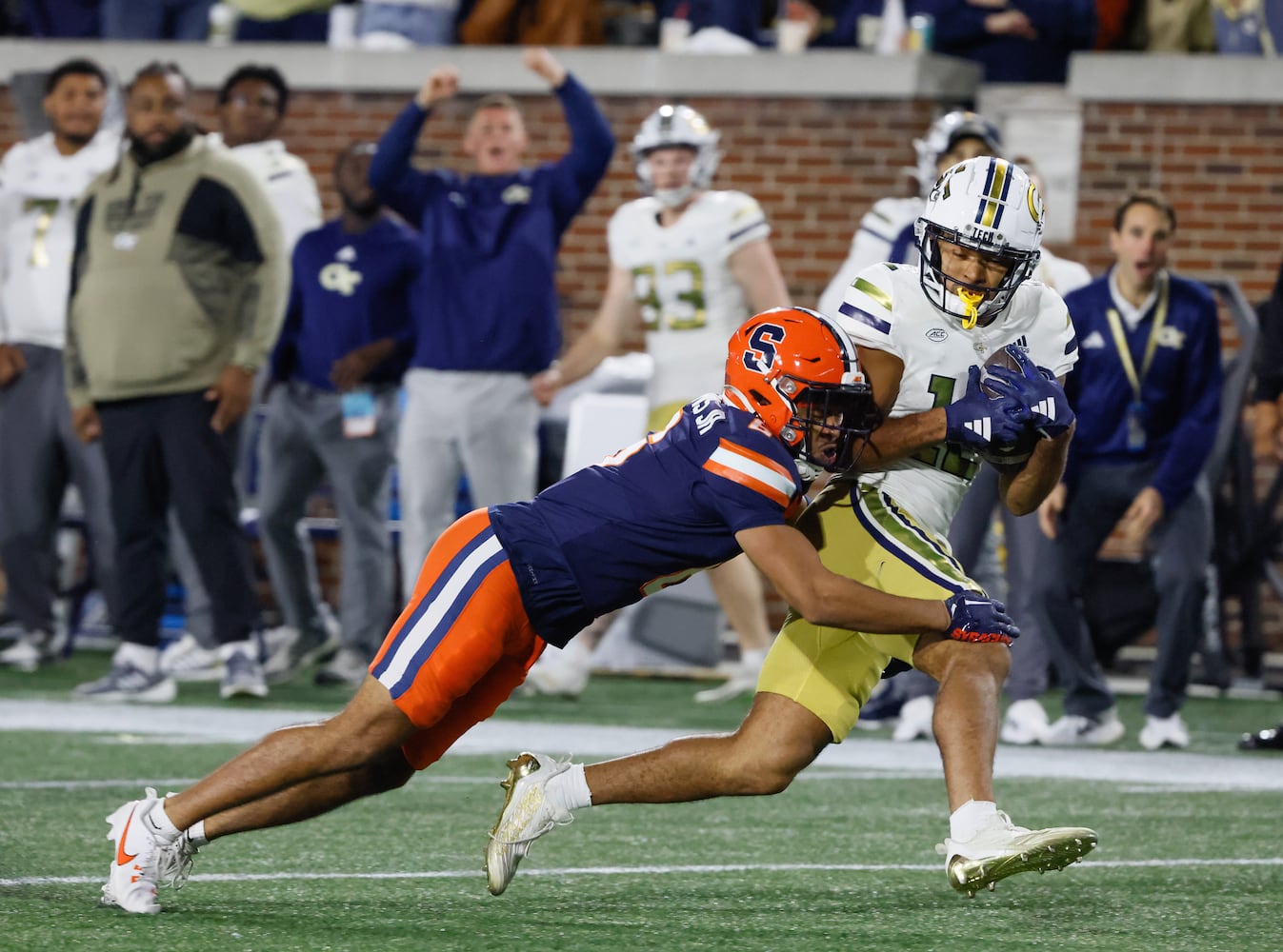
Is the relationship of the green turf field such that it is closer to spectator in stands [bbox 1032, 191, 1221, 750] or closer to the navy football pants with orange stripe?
spectator in stands [bbox 1032, 191, 1221, 750]

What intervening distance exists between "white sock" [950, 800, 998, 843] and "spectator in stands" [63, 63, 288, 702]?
453 cm

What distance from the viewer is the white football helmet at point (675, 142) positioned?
8.67m

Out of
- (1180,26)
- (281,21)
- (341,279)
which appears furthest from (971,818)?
(281,21)

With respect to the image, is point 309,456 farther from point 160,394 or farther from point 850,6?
point 850,6

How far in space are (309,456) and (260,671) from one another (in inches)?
46.6

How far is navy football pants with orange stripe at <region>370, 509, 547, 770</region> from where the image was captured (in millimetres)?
4273

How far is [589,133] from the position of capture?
346 inches

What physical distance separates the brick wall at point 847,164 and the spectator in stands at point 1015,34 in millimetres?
524

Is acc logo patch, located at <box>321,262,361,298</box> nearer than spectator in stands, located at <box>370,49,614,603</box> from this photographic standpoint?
No

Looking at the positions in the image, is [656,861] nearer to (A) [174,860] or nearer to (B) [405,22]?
(A) [174,860]

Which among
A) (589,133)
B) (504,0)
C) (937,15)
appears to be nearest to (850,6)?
(937,15)

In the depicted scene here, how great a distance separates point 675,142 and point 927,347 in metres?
4.10

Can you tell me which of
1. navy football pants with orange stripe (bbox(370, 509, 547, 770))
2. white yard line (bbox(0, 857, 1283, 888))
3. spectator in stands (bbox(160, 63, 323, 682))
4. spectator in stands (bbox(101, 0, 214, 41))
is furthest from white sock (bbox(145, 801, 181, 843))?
spectator in stands (bbox(101, 0, 214, 41))

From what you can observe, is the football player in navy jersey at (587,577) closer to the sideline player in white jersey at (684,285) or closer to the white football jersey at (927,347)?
the white football jersey at (927,347)
